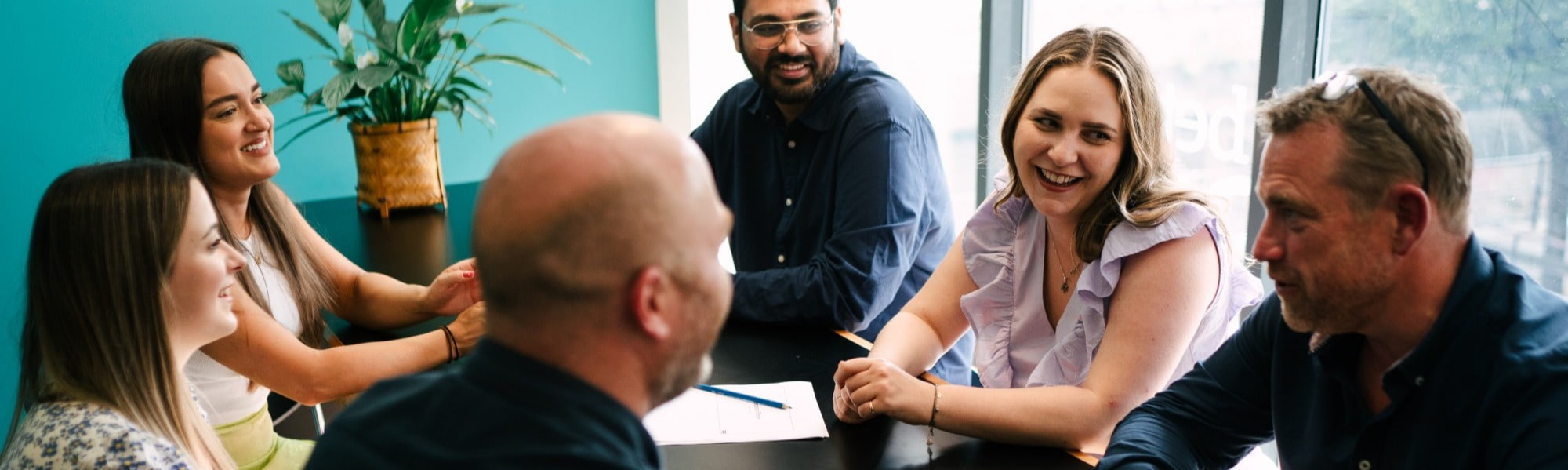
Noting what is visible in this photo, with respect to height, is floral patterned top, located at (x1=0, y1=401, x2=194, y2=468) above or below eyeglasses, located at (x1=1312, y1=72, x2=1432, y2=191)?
below

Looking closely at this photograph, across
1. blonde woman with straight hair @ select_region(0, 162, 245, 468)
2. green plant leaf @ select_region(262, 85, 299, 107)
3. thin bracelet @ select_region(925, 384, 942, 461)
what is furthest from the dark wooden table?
blonde woman with straight hair @ select_region(0, 162, 245, 468)

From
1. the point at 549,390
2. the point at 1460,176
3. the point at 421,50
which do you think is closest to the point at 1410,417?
the point at 1460,176

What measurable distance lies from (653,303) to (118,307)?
87 cm

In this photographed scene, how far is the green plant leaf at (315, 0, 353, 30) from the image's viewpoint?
297 cm

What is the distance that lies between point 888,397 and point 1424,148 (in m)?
0.69

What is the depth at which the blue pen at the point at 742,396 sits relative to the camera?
160cm

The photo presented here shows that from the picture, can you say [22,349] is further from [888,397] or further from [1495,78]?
[1495,78]

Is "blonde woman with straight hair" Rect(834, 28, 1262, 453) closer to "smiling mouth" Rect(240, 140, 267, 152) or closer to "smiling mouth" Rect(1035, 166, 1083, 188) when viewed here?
"smiling mouth" Rect(1035, 166, 1083, 188)

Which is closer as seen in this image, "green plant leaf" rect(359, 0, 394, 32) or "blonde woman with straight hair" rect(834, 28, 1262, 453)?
"blonde woman with straight hair" rect(834, 28, 1262, 453)

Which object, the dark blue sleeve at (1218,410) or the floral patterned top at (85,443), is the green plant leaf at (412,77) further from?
the dark blue sleeve at (1218,410)

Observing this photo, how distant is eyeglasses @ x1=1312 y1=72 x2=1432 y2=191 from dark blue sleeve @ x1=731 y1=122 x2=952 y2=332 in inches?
39.0

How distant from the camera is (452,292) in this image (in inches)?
82.9

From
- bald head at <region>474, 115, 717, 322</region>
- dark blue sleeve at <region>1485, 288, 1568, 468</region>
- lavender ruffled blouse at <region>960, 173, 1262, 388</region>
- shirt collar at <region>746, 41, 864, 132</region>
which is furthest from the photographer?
shirt collar at <region>746, 41, 864, 132</region>

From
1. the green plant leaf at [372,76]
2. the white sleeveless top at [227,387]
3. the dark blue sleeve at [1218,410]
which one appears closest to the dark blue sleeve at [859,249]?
the dark blue sleeve at [1218,410]
